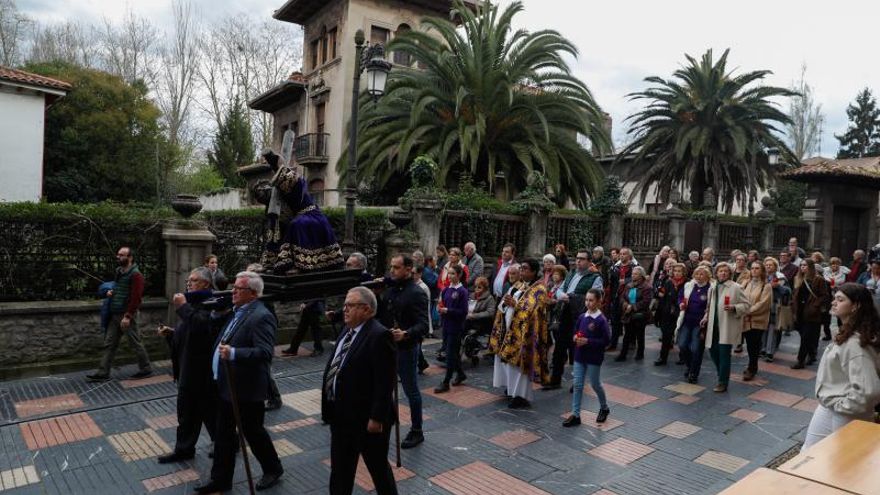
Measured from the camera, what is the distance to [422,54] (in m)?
19.0

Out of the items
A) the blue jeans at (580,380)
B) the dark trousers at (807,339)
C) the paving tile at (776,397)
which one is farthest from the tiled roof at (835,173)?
the blue jeans at (580,380)

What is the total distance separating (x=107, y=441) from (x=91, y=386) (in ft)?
8.19

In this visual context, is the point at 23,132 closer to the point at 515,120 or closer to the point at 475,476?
the point at 515,120

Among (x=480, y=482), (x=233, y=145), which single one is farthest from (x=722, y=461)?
(x=233, y=145)

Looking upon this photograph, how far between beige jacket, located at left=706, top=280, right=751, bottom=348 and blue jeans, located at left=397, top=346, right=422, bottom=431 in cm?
457

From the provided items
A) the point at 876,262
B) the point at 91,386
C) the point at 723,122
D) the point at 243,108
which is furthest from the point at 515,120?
the point at 243,108

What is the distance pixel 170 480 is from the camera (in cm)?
518

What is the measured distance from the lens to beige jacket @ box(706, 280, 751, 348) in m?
8.06

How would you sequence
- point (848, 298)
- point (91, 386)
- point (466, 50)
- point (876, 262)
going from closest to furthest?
point (848, 298) < point (91, 386) < point (876, 262) < point (466, 50)

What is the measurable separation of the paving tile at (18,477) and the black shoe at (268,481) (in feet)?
6.53

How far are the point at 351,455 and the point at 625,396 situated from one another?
16.8ft

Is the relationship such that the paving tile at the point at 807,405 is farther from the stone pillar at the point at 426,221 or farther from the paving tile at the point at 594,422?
the stone pillar at the point at 426,221

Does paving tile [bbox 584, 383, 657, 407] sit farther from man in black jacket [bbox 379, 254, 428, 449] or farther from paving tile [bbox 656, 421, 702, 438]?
man in black jacket [bbox 379, 254, 428, 449]

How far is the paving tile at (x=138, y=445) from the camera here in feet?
18.8
